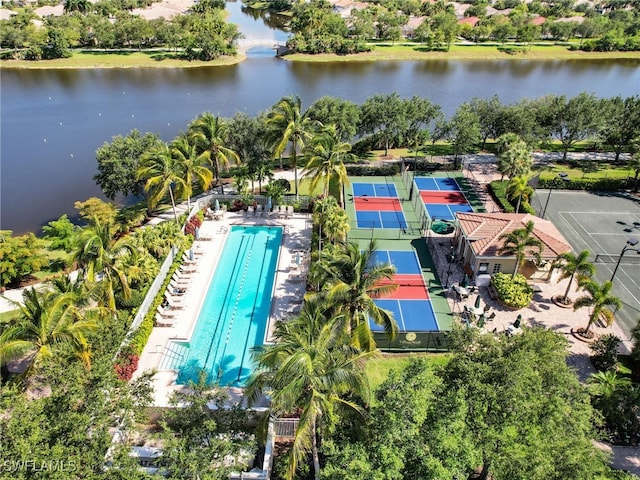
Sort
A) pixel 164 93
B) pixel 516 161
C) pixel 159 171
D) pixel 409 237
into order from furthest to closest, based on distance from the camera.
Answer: pixel 164 93
pixel 516 161
pixel 409 237
pixel 159 171

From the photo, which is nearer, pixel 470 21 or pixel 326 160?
pixel 326 160

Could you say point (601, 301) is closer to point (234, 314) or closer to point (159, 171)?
point (234, 314)

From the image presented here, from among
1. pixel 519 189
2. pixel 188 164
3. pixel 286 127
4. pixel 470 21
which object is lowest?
pixel 519 189

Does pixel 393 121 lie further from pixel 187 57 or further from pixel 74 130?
pixel 187 57

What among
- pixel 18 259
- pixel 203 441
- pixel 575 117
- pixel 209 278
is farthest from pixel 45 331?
pixel 575 117

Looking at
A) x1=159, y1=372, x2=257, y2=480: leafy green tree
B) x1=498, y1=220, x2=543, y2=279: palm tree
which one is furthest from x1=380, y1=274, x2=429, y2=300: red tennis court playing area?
x1=159, y1=372, x2=257, y2=480: leafy green tree
